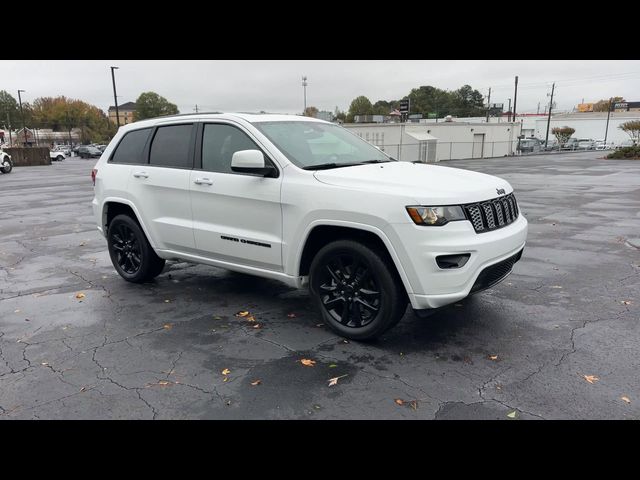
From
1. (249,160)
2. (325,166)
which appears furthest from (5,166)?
(325,166)

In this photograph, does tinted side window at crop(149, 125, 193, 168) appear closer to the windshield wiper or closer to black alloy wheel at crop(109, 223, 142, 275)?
black alloy wheel at crop(109, 223, 142, 275)

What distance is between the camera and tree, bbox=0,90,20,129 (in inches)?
3482

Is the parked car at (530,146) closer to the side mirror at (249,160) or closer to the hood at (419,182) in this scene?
the hood at (419,182)

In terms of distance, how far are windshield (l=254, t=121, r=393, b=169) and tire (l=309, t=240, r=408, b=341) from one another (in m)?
0.89

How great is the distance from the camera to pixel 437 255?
11.8 ft

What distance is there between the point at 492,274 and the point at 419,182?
964 millimetres

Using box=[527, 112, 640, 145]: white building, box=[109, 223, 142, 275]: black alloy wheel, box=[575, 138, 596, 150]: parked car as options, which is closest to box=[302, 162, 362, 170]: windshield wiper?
box=[109, 223, 142, 275]: black alloy wheel

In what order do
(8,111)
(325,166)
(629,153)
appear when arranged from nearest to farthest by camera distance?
(325,166), (629,153), (8,111)

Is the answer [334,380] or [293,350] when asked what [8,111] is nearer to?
[293,350]

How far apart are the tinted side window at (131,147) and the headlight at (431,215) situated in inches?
136

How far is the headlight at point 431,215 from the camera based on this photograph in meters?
3.64

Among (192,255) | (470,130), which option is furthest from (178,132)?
(470,130)

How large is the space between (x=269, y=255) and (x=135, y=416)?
1.84 metres
